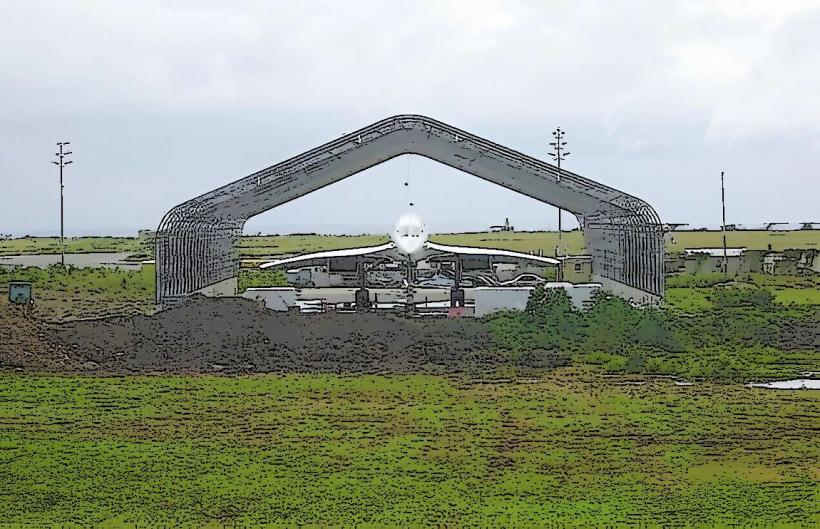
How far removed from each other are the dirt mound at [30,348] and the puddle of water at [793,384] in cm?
1237

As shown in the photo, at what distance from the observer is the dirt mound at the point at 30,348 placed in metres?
20.4

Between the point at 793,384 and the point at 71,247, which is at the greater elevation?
the point at 71,247

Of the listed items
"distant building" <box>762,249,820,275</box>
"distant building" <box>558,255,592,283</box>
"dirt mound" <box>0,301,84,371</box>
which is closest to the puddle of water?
"dirt mound" <box>0,301,84,371</box>

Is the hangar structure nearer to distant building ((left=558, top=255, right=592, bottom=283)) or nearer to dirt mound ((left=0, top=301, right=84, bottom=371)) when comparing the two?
dirt mound ((left=0, top=301, right=84, bottom=371))

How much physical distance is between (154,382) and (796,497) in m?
11.4

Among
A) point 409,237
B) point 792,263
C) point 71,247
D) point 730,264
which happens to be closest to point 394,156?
point 409,237

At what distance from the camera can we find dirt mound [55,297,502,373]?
20891mm

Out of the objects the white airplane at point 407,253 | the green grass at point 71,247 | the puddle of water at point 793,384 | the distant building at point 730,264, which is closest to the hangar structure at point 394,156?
the white airplane at point 407,253

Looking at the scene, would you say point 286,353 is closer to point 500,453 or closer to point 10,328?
point 10,328

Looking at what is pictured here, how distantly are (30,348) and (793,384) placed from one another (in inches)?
567

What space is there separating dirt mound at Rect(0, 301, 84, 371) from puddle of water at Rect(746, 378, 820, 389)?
40.6 ft

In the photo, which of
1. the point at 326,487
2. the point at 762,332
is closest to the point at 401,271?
the point at 762,332

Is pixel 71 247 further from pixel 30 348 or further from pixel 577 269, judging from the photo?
pixel 30 348

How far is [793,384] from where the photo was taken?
18.2m
